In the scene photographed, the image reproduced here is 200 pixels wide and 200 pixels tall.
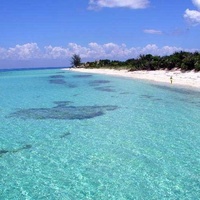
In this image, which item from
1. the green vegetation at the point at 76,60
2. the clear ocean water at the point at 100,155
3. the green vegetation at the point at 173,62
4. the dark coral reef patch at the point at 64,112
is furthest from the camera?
the green vegetation at the point at 76,60

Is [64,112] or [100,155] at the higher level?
[100,155]

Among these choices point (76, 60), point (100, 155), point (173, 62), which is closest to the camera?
point (100, 155)

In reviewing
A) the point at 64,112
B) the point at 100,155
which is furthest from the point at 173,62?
the point at 100,155

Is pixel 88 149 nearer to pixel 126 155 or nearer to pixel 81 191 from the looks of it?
pixel 126 155

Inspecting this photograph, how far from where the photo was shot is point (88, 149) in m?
13.0

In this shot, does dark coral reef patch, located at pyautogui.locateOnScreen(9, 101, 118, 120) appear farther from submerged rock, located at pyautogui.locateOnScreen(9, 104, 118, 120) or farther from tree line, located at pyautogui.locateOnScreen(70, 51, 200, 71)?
tree line, located at pyautogui.locateOnScreen(70, 51, 200, 71)

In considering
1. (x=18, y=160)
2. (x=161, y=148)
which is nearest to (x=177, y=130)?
(x=161, y=148)

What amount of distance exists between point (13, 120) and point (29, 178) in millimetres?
10014

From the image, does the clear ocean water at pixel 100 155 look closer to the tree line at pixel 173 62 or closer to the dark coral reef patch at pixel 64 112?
the dark coral reef patch at pixel 64 112

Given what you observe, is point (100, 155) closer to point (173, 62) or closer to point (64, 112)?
point (64, 112)

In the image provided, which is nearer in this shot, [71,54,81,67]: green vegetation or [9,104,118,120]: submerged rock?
[9,104,118,120]: submerged rock

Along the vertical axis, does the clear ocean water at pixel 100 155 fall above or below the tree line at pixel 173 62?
below

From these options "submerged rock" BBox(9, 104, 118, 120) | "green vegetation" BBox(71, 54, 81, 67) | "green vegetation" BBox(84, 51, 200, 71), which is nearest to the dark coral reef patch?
"submerged rock" BBox(9, 104, 118, 120)

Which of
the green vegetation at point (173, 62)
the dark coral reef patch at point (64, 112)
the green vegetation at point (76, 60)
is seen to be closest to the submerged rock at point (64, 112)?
the dark coral reef patch at point (64, 112)
